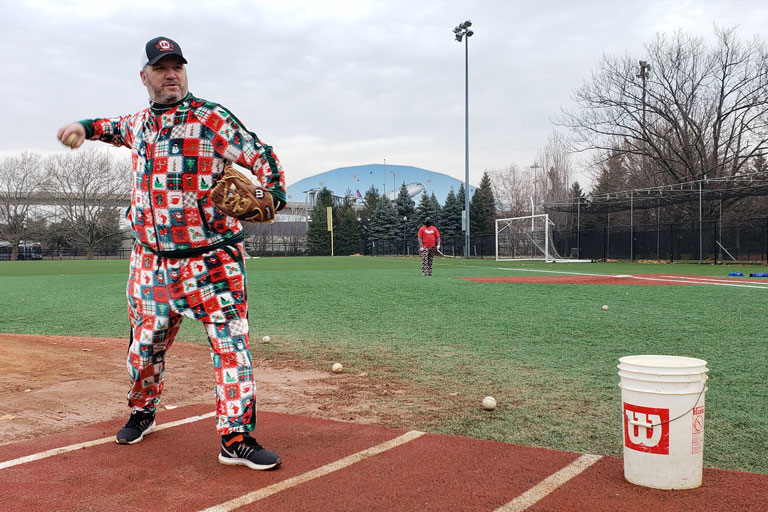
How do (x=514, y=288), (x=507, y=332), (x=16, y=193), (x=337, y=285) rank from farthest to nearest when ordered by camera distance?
(x=16, y=193) → (x=337, y=285) → (x=514, y=288) → (x=507, y=332)

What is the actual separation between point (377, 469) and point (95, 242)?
72.0m

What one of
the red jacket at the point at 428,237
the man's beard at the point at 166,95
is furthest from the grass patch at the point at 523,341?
the red jacket at the point at 428,237

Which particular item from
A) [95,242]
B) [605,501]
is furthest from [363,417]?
[95,242]

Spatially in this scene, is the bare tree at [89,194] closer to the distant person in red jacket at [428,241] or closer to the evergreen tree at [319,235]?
the evergreen tree at [319,235]

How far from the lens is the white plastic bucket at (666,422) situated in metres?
3.03

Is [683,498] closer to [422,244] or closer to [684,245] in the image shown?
[422,244]

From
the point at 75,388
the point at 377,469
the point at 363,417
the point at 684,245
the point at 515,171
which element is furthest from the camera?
the point at 515,171

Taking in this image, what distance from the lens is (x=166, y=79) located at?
137 inches

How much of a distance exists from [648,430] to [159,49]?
3195 millimetres

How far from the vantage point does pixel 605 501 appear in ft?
9.59

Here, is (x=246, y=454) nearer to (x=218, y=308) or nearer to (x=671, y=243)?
(x=218, y=308)

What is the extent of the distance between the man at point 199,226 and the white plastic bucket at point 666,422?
6.07ft

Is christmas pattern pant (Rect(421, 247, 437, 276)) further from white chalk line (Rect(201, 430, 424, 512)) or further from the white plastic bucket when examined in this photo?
the white plastic bucket

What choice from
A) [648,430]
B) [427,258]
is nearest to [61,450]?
[648,430]
